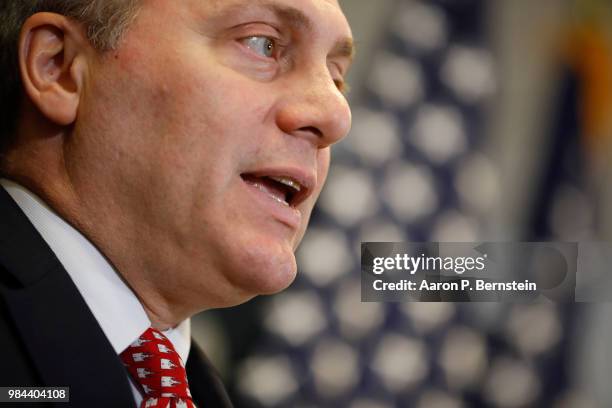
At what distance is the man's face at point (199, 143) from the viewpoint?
3.39 ft

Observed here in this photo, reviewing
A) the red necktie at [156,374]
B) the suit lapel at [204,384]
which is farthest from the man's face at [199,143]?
the suit lapel at [204,384]

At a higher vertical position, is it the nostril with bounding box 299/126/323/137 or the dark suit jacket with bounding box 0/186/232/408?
the nostril with bounding box 299/126/323/137

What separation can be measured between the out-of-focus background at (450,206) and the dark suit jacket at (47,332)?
1670 millimetres

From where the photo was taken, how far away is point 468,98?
2957 millimetres

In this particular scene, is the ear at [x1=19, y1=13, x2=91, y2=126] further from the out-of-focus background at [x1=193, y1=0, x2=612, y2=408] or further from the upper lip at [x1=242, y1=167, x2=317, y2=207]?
the out-of-focus background at [x1=193, y1=0, x2=612, y2=408]

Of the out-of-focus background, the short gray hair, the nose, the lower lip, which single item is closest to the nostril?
the nose

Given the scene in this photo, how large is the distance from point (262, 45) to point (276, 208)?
0.25 metres

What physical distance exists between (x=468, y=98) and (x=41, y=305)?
231 centimetres

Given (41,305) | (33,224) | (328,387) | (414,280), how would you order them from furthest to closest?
(328,387) → (414,280) → (33,224) → (41,305)

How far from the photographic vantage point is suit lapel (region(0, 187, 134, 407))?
0.92 meters

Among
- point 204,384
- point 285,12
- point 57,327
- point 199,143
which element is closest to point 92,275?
point 57,327

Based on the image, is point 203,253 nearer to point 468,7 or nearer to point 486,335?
point 486,335

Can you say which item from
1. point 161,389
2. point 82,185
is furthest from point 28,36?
point 161,389

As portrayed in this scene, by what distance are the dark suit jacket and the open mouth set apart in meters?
0.30
